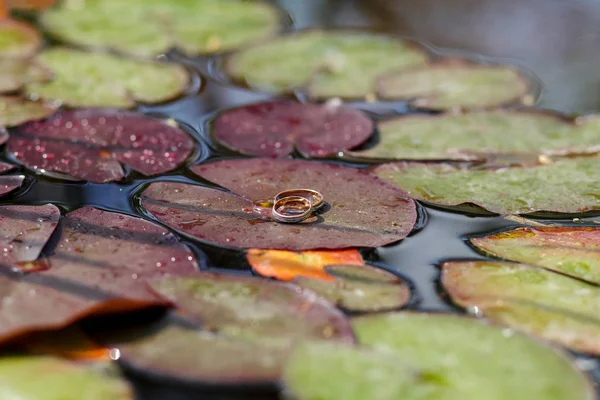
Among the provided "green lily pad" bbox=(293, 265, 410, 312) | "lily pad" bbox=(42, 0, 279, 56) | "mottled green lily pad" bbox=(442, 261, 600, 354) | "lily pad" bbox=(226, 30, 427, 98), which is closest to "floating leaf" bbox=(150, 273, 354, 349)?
"green lily pad" bbox=(293, 265, 410, 312)

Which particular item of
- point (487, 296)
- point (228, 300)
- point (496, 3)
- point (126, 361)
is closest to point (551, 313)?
point (487, 296)

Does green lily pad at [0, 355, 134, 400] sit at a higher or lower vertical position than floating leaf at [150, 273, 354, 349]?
lower

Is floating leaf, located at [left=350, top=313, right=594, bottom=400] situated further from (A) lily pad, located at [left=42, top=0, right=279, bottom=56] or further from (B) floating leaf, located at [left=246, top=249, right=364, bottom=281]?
(A) lily pad, located at [left=42, top=0, right=279, bottom=56]

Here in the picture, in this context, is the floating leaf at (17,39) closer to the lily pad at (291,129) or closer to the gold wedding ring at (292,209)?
the lily pad at (291,129)

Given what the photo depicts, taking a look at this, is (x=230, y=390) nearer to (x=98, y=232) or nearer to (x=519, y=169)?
(x=98, y=232)

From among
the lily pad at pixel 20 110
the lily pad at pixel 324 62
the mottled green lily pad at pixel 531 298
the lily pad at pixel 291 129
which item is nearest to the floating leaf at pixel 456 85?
the lily pad at pixel 324 62

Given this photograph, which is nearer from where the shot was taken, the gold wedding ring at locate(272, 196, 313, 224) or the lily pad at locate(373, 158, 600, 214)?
the gold wedding ring at locate(272, 196, 313, 224)

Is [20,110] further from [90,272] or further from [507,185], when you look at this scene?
[507,185]
